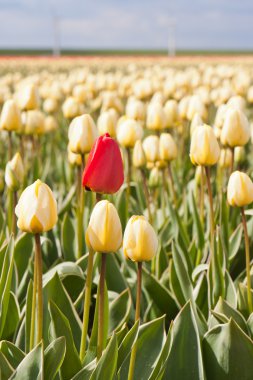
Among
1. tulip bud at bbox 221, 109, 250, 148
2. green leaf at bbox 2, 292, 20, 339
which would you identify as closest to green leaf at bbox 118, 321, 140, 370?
green leaf at bbox 2, 292, 20, 339

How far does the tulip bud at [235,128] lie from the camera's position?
2436 millimetres

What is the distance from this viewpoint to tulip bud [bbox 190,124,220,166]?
2.25 m

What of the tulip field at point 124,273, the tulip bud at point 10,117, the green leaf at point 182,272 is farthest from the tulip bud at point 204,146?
the tulip bud at point 10,117

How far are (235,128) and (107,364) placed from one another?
1.28 meters

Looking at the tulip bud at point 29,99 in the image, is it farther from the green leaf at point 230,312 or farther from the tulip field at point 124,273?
the green leaf at point 230,312

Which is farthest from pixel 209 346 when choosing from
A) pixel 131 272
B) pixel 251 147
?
pixel 251 147

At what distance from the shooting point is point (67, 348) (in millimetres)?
1720

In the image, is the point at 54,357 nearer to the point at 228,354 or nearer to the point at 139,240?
the point at 139,240

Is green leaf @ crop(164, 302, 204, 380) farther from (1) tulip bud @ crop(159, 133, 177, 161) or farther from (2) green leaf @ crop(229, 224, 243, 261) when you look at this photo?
(1) tulip bud @ crop(159, 133, 177, 161)

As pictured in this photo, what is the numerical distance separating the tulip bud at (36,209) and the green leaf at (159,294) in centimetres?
78

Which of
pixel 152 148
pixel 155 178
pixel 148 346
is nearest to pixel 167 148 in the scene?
pixel 152 148

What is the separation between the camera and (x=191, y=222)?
311 cm

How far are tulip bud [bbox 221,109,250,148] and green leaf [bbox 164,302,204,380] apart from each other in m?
0.95

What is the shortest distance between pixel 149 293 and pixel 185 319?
0.57m
